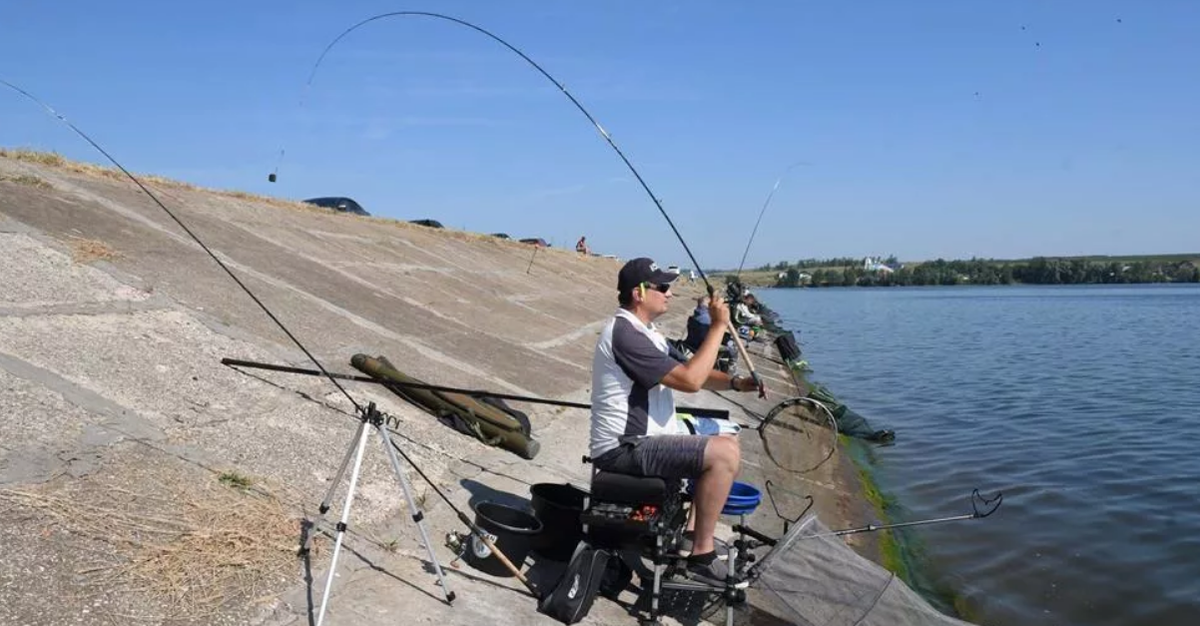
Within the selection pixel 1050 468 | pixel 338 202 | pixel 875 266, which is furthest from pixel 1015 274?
pixel 1050 468

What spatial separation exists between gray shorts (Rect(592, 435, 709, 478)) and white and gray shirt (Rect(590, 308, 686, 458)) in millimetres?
87

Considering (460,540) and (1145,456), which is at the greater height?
(460,540)

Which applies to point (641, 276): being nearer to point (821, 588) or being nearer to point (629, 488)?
point (629, 488)

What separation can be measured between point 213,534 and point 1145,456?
1377 cm

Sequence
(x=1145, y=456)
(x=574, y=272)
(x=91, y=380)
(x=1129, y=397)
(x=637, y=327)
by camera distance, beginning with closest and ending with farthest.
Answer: (x=637, y=327) < (x=91, y=380) < (x=1145, y=456) < (x=1129, y=397) < (x=574, y=272)

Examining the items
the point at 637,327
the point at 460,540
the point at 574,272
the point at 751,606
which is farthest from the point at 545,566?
the point at 574,272

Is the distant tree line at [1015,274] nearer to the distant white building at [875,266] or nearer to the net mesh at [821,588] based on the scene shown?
the distant white building at [875,266]

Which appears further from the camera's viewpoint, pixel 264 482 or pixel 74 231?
pixel 74 231

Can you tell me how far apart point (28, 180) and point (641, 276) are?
8.88m

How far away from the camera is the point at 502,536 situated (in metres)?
5.47

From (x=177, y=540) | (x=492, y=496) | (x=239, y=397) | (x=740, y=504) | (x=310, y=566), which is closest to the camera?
(x=177, y=540)

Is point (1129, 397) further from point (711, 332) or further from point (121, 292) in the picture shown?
point (121, 292)

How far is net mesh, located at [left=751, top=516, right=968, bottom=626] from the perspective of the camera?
511cm

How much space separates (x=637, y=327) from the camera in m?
5.15
